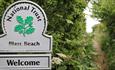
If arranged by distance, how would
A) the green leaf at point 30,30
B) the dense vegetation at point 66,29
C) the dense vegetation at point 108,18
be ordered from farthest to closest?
the dense vegetation at point 108,18
the dense vegetation at point 66,29
the green leaf at point 30,30

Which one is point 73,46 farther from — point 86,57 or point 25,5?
point 25,5

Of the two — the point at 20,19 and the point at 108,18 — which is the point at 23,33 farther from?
the point at 108,18

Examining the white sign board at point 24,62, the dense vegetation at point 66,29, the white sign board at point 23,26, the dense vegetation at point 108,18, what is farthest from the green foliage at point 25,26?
the dense vegetation at point 108,18

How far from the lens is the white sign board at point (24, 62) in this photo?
4.67 m

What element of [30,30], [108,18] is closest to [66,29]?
[30,30]

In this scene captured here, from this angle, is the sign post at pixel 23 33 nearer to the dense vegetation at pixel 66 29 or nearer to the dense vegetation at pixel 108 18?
the dense vegetation at pixel 66 29

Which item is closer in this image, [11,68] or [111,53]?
[11,68]

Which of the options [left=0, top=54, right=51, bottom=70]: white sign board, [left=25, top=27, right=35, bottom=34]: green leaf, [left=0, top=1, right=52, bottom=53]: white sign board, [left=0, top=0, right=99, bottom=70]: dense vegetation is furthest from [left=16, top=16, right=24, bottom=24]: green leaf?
[left=0, top=0, right=99, bottom=70]: dense vegetation

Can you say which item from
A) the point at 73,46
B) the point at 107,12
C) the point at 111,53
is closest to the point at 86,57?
the point at 73,46

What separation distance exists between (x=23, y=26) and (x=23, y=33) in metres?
0.08

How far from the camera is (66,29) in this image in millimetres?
7098

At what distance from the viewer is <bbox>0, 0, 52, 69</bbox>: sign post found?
465 cm

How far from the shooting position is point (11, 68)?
184 inches

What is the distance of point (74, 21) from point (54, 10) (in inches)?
33.3
